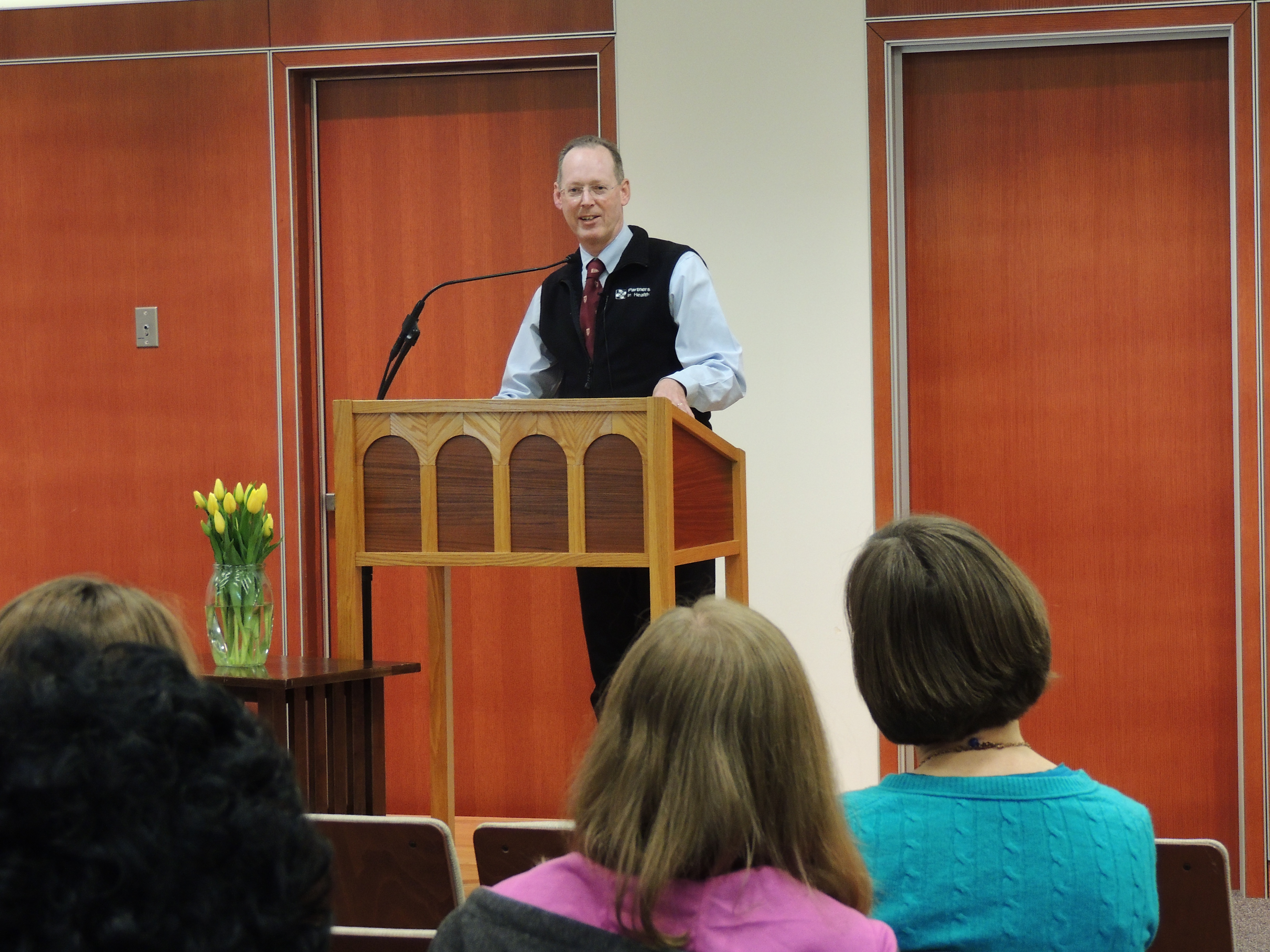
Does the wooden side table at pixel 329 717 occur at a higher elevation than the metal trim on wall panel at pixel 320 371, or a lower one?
lower

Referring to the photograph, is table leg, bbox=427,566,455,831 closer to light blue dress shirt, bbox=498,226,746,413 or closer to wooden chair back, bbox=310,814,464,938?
light blue dress shirt, bbox=498,226,746,413

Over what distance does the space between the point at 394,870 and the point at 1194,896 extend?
0.91 meters

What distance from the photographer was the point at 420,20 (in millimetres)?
3967

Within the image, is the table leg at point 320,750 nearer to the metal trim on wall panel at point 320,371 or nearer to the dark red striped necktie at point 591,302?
the dark red striped necktie at point 591,302

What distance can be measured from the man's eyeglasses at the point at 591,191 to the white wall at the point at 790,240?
2.81 feet

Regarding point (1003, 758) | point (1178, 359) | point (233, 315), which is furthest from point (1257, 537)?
point (233, 315)

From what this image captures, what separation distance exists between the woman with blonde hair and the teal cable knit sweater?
69 cm

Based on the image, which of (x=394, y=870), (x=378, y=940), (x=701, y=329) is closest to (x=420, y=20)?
(x=701, y=329)

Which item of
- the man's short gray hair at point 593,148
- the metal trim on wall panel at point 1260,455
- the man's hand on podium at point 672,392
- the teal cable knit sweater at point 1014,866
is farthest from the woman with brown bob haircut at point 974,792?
the metal trim on wall panel at point 1260,455

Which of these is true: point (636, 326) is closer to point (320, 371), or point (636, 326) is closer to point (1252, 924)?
point (320, 371)

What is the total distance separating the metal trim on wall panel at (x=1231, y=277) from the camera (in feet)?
12.0

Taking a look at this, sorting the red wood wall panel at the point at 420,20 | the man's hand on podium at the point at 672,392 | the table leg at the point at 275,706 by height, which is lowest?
the table leg at the point at 275,706

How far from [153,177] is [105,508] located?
102 cm

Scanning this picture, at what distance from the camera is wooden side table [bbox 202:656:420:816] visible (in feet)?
7.73
